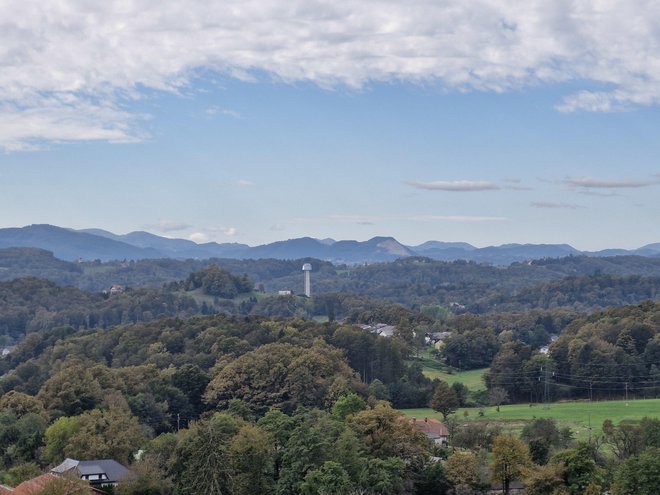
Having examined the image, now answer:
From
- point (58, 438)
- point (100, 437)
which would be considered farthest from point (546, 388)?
point (58, 438)

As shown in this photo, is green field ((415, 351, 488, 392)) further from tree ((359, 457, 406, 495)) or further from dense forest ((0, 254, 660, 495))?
tree ((359, 457, 406, 495))

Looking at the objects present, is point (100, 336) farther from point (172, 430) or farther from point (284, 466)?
point (284, 466)

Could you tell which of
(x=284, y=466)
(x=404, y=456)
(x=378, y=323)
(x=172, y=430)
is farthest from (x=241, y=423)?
(x=378, y=323)

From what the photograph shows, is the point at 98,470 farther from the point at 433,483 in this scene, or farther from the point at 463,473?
the point at 463,473

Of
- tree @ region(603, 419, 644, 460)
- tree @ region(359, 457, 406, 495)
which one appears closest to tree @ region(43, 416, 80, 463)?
tree @ region(359, 457, 406, 495)

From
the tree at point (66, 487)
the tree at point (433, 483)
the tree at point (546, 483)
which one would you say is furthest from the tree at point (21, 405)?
the tree at point (546, 483)

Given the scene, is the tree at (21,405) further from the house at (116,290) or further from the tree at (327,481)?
the house at (116,290)
